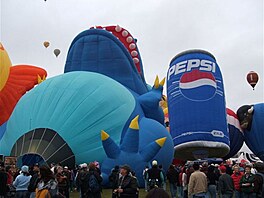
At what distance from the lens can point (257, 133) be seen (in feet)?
78.8

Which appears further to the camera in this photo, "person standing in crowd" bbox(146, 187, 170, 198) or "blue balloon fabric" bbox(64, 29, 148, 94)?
"blue balloon fabric" bbox(64, 29, 148, 94)

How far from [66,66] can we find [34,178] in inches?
424

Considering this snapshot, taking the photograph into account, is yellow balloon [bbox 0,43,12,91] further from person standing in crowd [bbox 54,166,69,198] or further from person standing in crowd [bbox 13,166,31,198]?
person standing in crowd [bbox 13,166,31,198]

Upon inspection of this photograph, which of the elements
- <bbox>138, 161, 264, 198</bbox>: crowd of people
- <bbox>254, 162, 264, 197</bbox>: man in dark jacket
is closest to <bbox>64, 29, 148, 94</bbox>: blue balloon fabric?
<bbox>138, 161, 264, 198</bbox>: crowd of people

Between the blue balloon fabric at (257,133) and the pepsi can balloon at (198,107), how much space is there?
159 inches

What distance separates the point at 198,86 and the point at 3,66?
857 centimetres

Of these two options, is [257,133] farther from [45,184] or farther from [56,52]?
[45,184]

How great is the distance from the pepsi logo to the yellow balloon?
7.85 metres

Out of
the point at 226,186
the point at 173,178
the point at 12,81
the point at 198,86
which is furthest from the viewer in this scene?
the point at 198,86

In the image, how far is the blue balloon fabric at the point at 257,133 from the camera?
24.0 m

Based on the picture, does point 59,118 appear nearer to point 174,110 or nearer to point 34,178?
point 34,178

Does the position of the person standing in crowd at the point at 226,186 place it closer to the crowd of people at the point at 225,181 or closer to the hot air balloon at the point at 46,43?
the crowd of people at the point at 225,181

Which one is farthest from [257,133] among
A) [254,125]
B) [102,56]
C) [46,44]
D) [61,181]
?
[61,181]

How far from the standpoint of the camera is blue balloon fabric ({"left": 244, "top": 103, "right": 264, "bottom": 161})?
23984 mm
